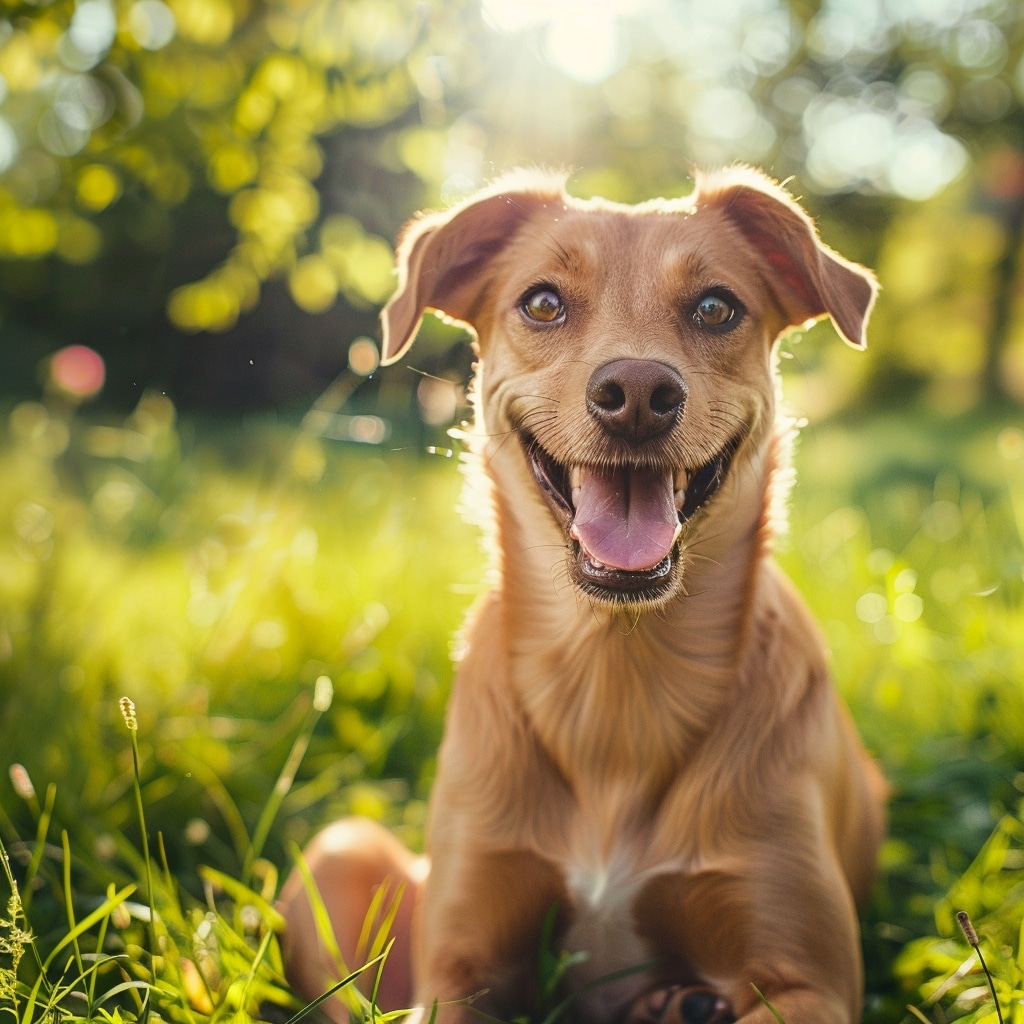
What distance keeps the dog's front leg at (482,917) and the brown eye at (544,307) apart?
1.19 metres

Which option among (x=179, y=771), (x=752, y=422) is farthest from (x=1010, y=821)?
(x=179, y=771)

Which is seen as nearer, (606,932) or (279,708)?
(606,932)

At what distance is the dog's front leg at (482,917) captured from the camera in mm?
2234

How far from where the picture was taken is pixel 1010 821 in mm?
2934

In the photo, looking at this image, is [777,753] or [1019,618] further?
[1019,618]

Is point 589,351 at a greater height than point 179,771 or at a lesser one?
greater

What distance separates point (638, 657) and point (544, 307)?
84cm

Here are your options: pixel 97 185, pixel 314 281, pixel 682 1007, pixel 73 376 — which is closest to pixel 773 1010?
pixel 682 1007

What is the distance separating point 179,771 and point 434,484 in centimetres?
243

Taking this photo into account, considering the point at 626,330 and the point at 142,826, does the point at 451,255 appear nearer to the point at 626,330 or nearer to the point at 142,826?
the point at 626,330

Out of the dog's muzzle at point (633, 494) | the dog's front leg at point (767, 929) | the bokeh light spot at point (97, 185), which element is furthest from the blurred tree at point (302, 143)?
the dog's front leg at point (767, 929)

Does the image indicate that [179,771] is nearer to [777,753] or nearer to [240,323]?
[777,753]

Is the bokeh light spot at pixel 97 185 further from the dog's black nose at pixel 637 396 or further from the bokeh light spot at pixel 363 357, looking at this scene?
the dog's black nose at pixel 637 396

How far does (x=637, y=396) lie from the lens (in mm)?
2035
